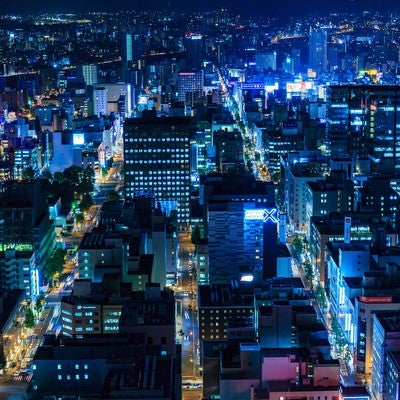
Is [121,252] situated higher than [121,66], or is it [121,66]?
[121,66]

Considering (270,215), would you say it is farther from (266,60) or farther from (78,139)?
(266,60)

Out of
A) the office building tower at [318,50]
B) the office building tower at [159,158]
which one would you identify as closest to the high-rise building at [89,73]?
the office building tower at [318,50]

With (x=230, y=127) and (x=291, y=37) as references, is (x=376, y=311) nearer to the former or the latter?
(x=230, y=127)

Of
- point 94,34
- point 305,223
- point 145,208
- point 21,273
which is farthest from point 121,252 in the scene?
point 94,34

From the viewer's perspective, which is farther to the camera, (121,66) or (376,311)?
(121,66)

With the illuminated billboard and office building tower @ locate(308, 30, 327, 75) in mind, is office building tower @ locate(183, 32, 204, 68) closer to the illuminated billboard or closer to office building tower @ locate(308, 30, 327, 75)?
office building tower @ locate(308, 30, 327, 75)

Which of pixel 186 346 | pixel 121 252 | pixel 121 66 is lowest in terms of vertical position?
pixel 186 346
